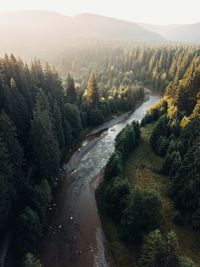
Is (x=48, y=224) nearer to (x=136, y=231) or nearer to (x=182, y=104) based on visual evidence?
(x=136, y=231)

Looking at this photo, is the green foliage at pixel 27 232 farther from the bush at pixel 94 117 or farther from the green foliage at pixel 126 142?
the bush at pixel 94 117

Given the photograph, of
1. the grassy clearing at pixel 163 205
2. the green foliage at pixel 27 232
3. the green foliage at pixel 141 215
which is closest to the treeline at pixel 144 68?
the grassy clearing at pixel 163 205

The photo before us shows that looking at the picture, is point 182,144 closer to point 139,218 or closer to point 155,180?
point 155,180

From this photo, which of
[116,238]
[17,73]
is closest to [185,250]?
[116,238]

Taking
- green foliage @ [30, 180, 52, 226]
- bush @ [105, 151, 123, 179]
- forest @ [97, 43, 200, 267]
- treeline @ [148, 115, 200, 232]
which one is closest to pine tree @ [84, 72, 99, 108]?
forest @ [97, 43, 200, 267]

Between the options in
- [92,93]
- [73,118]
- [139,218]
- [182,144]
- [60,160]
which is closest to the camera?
[139,218]

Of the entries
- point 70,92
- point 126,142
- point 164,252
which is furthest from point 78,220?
point 70,92
